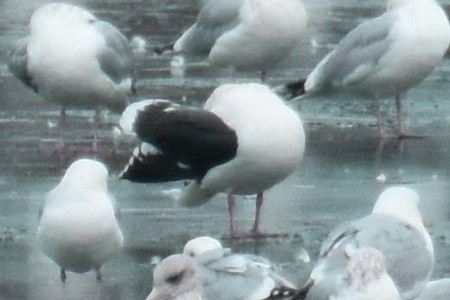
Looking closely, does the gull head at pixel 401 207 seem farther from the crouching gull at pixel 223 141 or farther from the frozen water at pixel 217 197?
the crouching gull at pixel 223 141

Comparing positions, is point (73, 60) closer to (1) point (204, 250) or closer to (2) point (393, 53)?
(2) point (393, 53)

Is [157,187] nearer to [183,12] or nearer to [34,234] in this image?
[34,234]

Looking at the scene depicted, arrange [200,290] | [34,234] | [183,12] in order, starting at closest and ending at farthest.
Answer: [200,290]
[34,234]
[183,12]

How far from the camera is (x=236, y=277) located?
804 cm

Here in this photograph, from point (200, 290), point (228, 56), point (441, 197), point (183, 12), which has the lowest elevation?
point (183, 12)

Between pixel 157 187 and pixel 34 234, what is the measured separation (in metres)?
1.54

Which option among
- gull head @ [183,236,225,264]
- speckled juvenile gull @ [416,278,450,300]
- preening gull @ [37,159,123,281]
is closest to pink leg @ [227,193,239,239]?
preening gull @ [37,159,123,281]

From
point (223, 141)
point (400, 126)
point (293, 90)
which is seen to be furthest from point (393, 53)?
point (223, 141)

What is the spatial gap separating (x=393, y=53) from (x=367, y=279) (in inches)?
268

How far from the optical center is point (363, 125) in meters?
13.8

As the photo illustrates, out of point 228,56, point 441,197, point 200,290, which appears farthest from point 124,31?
point 200,290

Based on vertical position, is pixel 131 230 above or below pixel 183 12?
above

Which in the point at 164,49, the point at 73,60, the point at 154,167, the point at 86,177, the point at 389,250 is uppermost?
the point at 389,250

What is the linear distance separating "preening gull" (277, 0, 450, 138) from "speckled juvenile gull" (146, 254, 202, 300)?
6.23 meters
